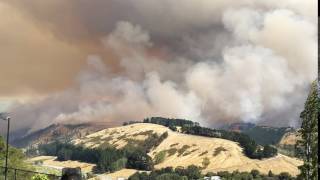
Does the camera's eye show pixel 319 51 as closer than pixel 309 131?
Yes

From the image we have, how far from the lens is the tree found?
7250 centimetres

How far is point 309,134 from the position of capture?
73.8 m

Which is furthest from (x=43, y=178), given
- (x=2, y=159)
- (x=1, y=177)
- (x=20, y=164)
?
(x=20, y=164)

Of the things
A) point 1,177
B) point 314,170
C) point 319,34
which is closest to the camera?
point 319,34

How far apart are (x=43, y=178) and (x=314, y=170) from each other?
Result: 140 feet

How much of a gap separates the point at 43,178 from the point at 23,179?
159 feet

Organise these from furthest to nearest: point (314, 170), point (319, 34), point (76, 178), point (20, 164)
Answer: point (20, 164) → point (314, 170) → point (319, 34) → point (76, 178)

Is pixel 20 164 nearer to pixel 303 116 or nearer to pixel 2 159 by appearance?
pixel 2 159

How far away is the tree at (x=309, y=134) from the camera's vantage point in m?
72.5

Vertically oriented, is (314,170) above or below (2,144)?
below

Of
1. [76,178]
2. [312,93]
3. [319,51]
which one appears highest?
[312,93]

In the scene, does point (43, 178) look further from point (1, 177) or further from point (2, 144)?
point (2, 144)

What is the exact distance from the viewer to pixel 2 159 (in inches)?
4990

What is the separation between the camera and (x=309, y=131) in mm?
73938
